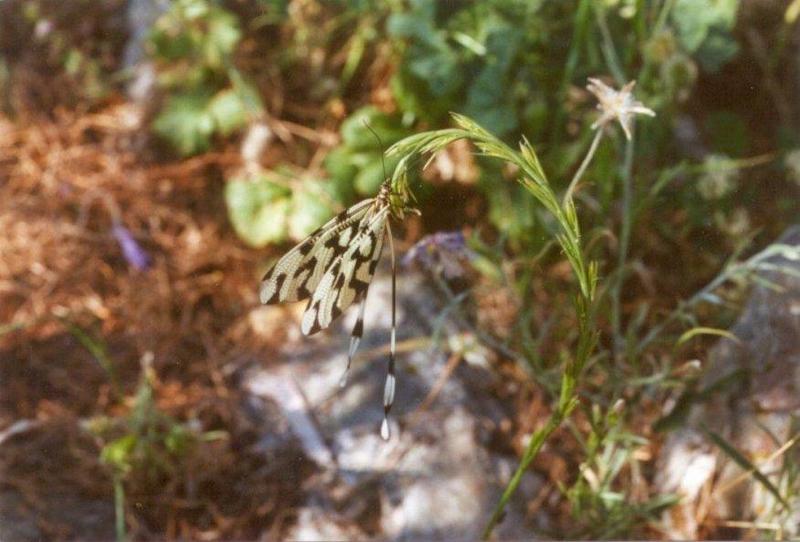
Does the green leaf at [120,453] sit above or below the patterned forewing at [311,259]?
below

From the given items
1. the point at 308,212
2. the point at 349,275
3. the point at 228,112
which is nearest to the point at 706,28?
the point at 308,212

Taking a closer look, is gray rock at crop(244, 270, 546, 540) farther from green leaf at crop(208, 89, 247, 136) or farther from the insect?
green leaf at crop(208, 89, 247, 136)

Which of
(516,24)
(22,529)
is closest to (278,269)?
(22,529)

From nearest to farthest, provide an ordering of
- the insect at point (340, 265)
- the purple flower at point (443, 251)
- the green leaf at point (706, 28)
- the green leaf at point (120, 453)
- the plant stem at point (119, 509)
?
the insect at point (340, 265) → the purple flower at point (443, 251) → the plant stem at point (119, 509) → the green leaf at point (120, 453) → the green leaf at point (706, 28)

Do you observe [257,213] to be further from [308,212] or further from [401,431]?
[401,431]

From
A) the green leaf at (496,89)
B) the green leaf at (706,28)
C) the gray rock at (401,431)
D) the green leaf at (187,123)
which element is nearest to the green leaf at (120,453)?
the gray rock at (401,431)

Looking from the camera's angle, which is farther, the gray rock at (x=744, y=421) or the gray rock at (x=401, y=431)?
the gray rock at (x=401, y=431)

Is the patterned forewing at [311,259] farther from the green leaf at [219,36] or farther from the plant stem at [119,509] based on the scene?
the green leaf at [219,36]

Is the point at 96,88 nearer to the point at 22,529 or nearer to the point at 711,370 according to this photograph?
the point at 22,529
